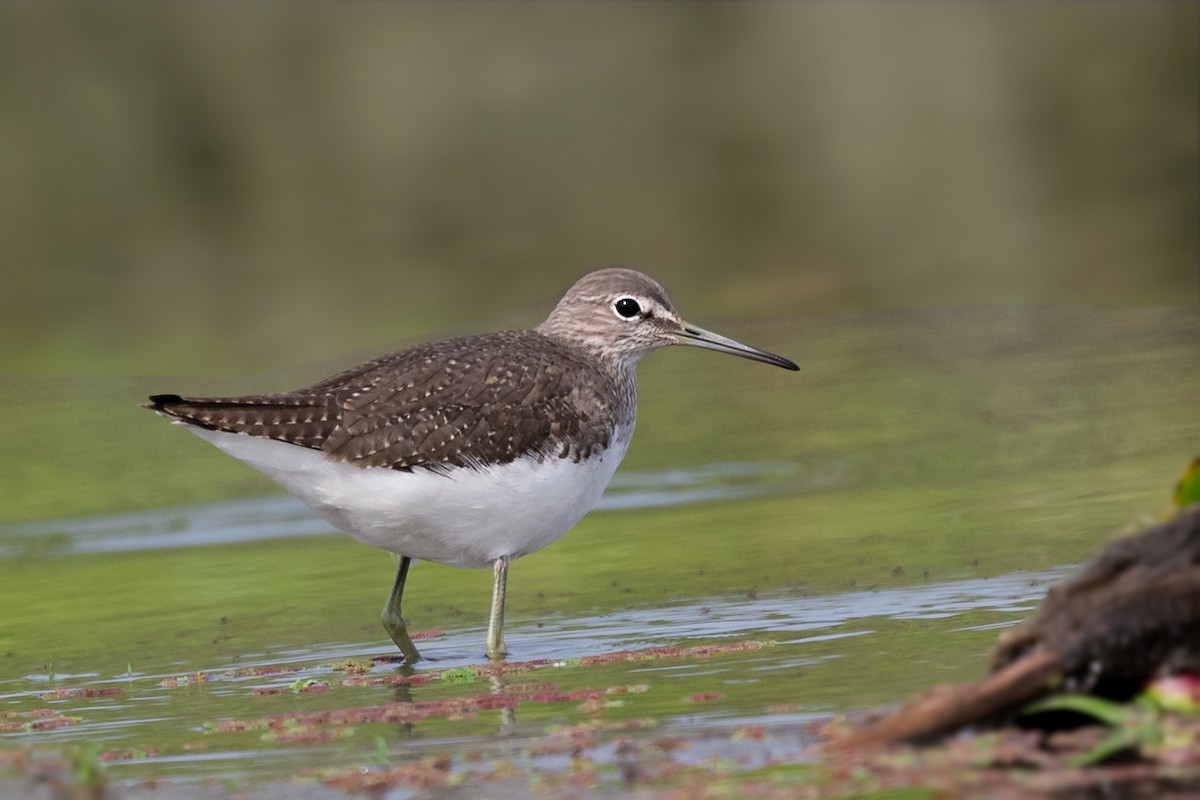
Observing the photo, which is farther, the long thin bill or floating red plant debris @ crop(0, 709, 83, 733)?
the long thin bill

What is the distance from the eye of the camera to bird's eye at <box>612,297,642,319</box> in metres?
10.3

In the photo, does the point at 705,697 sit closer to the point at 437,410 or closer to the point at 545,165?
the point at 437,410

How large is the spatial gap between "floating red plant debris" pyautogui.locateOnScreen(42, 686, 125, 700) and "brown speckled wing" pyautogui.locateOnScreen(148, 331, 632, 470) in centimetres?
116

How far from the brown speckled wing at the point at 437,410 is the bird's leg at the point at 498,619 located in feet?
1.61

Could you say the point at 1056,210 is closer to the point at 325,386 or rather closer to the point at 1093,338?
the point at 1093,338

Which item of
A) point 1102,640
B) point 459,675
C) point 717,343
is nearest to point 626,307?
point 717,343

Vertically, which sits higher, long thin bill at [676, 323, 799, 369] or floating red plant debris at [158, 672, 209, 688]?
long thin bill at [676, 323, 799, 369]

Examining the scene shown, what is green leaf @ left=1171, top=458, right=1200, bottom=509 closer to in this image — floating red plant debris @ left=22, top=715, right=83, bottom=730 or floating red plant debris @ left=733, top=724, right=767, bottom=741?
floating red plant debris @ left=733, top=724, right=767, bottom=741

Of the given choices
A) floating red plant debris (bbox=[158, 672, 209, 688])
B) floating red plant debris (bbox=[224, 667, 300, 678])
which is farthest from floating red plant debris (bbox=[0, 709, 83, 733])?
floating red plant debris (bbox=[224, 667, 300, 678])

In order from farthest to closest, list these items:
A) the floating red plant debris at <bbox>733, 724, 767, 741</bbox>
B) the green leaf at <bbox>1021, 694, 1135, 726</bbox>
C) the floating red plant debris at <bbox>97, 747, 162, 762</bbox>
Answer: the floating red plant debris at <bbox>97, 747, 162, 762</bbox> → the floating red plant debris at <bbox>733, 724, 767, 741</bbox> → the green leaf at <bbox>1021, 694, 1135, 726</bbox>

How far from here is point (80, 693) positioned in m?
8.49

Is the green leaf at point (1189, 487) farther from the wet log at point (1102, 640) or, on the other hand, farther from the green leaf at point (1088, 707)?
the green leaf at point (1088, 707)

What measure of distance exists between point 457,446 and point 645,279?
183 centimetres

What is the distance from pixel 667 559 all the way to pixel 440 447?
88.3 inches
